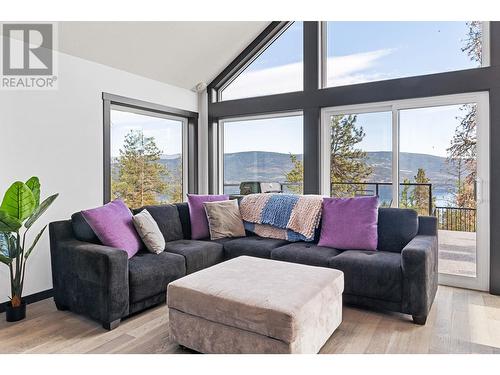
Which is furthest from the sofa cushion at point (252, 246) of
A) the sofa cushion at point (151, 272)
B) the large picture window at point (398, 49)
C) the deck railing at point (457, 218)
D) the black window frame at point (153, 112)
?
the large picture window at point (398, 49)

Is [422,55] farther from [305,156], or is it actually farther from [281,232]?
[281,232]

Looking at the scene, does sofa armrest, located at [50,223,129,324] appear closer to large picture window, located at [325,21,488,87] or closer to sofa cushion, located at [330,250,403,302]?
sofa cushion, located at [330,250,403,302]

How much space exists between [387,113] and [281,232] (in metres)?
1.80

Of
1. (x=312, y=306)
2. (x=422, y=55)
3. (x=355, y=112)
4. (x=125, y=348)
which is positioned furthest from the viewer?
(x=355, y=112)

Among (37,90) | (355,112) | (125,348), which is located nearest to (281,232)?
(355,112)

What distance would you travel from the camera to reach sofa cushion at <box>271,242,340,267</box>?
2982 mm

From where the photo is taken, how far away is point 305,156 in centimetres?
426

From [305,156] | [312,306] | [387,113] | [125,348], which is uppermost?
[387,113]

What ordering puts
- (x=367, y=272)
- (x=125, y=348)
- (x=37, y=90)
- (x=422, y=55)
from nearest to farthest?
(x=125, y=348) → (x=367, y=272) → (x=37, y=90) → (x=422, y=55)

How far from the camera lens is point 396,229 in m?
3.17

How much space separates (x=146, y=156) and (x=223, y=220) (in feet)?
4.45

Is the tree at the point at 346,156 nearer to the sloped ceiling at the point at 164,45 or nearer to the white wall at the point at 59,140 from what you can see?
the sloped ceiling at the point at 164,45

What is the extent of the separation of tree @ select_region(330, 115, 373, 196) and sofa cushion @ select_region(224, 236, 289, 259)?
3.72 feet
